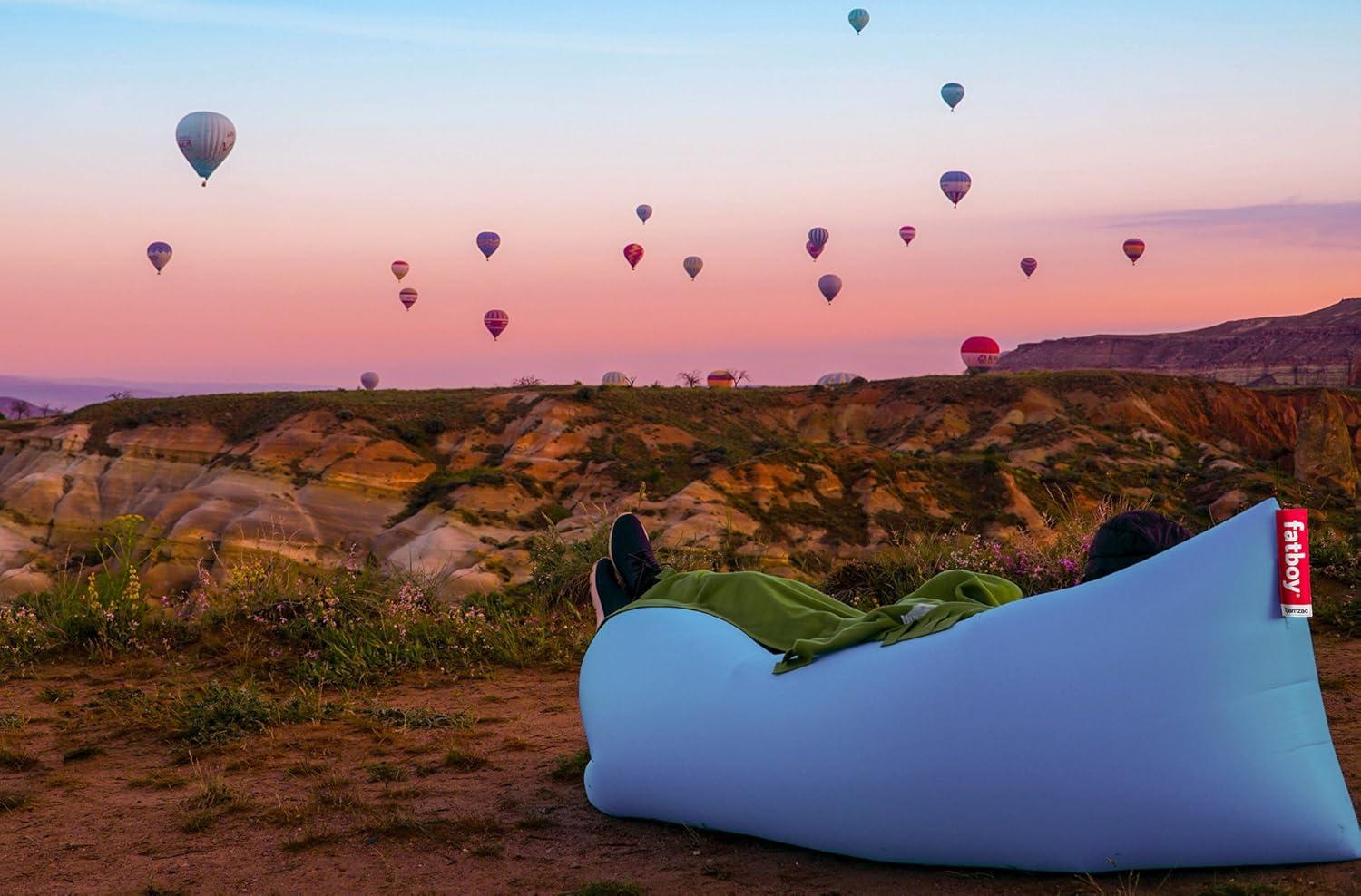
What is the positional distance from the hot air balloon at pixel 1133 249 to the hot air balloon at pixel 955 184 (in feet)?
51.6

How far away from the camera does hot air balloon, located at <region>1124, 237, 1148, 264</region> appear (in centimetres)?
6231

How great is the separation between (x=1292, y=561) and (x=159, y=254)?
5606cm

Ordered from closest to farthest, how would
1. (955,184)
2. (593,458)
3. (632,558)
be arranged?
(632,558)
(593,458)
(955,184)

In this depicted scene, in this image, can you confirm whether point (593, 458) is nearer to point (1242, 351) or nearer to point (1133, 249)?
point (1133, 249)

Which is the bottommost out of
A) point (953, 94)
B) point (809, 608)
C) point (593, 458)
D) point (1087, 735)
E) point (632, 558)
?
point (1087, 735)

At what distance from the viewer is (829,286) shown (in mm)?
59094

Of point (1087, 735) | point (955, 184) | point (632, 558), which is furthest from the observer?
point (955, 184)

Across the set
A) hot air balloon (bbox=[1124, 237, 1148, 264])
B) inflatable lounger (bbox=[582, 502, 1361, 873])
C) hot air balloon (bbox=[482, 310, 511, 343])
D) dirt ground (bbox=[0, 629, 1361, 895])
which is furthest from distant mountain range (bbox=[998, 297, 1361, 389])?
inflatable lounger (bbox=[582, 502, 1361, 873])

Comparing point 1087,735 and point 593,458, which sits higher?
point 593,458

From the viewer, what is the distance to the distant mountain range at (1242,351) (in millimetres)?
82438

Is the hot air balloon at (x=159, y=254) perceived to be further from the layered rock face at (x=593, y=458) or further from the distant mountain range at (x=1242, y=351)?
the distant mountain range at (x=1242, y=351)

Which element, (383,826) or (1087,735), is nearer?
(1087,735)

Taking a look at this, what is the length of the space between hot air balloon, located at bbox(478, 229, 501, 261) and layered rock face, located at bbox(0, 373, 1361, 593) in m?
17.9

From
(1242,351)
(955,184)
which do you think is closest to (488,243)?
(955,184)
